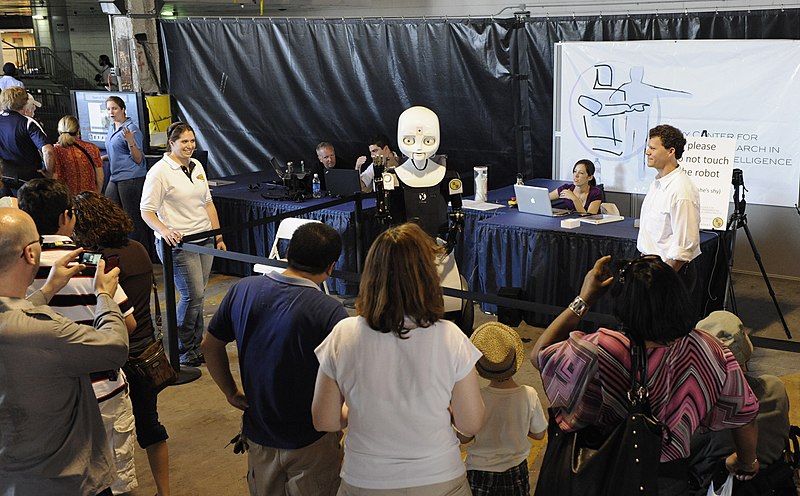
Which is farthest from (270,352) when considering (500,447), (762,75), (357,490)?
(762,75)

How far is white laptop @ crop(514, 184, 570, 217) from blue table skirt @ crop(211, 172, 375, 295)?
1.10 metres

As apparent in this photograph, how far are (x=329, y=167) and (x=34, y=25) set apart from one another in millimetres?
15680

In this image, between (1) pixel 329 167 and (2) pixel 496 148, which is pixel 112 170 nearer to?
(1) pixel 329 167

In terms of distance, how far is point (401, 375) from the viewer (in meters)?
1.96

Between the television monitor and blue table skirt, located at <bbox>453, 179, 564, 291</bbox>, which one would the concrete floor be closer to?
blue table skirt, located at <bbox>453, 179, 564, 291</bbox>

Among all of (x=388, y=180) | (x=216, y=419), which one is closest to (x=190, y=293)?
(x=216, y=419)

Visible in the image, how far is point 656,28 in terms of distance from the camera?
21.3 feet

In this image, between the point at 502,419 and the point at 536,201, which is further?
the point at 536,201

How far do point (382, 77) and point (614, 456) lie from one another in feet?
20.4

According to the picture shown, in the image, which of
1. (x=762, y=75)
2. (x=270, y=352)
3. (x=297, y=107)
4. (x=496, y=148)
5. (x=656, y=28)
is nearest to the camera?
(x=270, y=352)

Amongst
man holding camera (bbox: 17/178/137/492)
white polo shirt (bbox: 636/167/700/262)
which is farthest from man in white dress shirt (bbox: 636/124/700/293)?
man holding camera (bbox: 17/178/137/492)

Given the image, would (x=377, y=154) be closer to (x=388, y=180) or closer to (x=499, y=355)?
(x=388, y=180)

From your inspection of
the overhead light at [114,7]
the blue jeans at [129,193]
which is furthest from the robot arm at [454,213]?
the overhead light at [114,7]

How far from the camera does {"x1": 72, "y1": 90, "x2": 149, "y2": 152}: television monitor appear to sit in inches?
324
